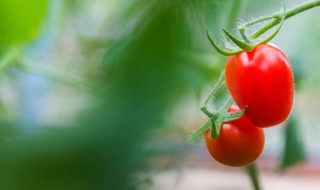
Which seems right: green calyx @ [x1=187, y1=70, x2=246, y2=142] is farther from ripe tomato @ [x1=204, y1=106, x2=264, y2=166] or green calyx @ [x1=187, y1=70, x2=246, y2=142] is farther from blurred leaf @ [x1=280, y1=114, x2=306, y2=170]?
blurred leaf @ [x1=280, y1=114, x2=306, y2=170]

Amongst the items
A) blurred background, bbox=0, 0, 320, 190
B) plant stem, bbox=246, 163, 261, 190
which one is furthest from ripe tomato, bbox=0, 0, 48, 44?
plant stem, bbox=246, 163, 261, 190

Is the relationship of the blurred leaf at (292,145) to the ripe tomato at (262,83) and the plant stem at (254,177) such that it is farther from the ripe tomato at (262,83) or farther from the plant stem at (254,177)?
the ripe tomato at (262,83)

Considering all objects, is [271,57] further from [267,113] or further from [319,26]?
[319,26]

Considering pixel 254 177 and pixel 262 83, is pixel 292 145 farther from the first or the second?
pixel 262 83

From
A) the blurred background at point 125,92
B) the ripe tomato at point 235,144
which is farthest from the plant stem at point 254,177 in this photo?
the ripe tomato at point 235,144

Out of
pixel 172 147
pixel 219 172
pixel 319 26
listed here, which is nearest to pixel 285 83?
pixel 172 147

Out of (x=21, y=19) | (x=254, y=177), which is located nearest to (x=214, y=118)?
(x=254, y=177)
